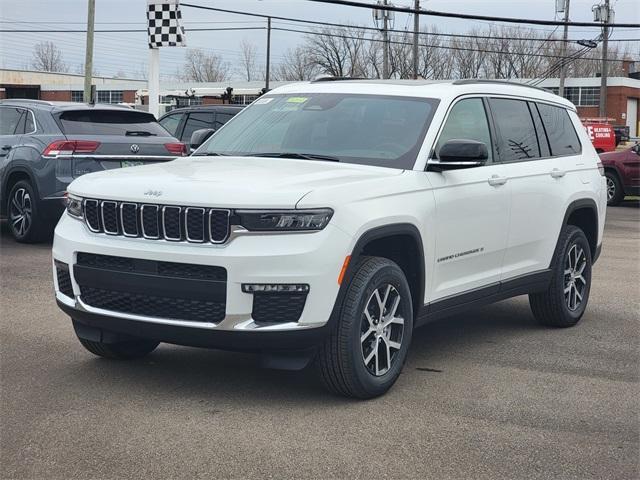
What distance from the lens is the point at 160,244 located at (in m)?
4.94

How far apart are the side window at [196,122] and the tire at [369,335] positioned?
10999mm

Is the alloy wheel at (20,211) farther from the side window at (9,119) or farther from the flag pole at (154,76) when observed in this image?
the flag pole at (154,76)

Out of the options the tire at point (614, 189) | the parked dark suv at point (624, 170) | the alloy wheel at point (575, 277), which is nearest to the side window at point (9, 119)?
the alloy wheel at point (575, 277)

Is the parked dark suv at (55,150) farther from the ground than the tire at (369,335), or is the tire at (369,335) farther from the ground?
the parked dark suv at (55,150)

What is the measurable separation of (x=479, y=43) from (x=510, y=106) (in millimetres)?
75667

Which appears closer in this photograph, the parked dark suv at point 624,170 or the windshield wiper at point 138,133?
the windshield wiper at point 138,133

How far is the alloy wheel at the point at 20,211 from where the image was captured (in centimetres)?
1152

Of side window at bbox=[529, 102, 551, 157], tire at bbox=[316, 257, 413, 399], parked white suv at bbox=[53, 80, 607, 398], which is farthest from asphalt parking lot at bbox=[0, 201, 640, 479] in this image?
side window at bbox=[529, 102, 551, 157]

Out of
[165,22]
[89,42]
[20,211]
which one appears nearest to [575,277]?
[20,211]

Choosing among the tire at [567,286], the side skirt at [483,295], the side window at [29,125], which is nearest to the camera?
the side skirt at [483,295]

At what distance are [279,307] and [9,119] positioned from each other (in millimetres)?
8319

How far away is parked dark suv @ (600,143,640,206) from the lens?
1986 centimetres

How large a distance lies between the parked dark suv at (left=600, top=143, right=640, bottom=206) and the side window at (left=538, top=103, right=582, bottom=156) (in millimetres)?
12678

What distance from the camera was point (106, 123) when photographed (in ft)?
37.8
